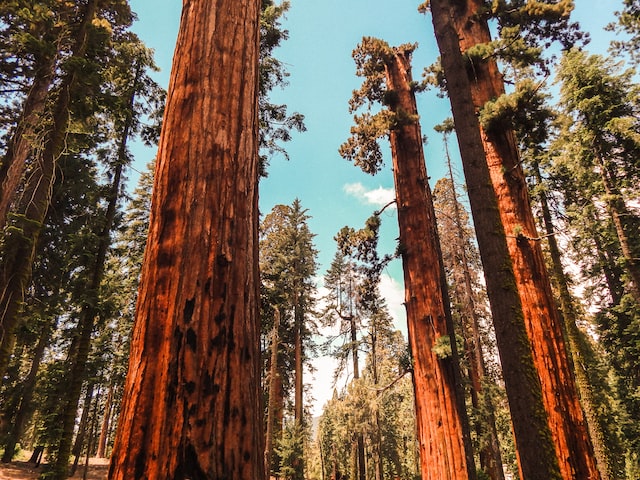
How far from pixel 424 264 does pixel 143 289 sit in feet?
19.9

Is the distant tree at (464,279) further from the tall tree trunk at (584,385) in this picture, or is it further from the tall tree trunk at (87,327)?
the tall tree trunk at (87,327)

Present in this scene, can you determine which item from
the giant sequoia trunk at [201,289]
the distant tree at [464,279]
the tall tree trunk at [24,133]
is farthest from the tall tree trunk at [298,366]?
the giant sequoia trunk at [201,289]

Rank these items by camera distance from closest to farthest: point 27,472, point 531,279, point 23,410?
1. point 531,279
2. point 23,410
3. point 27,472

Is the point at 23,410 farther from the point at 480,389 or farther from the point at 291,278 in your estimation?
the point at 480,389

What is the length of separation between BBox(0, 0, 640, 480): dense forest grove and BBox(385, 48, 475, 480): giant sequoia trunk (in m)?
0.03

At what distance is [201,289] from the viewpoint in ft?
4.53

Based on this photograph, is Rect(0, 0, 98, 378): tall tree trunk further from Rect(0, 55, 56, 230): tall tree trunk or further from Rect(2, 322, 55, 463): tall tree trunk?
Rect(2, 322, 55, 463): tall tree trunk

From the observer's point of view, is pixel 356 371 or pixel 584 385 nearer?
pixel 584 385

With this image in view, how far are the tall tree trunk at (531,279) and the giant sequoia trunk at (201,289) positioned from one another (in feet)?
17.5

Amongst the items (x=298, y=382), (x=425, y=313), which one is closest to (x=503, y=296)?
(x=425, y=313)

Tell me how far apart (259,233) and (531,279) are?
5.87 metres

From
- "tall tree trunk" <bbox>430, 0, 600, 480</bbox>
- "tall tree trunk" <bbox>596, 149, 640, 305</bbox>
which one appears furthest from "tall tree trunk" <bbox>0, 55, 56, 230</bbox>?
"tall tree trunk" <bbox>596, 149, 640, 305</bbox>

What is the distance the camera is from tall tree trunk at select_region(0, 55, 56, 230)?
857 cm

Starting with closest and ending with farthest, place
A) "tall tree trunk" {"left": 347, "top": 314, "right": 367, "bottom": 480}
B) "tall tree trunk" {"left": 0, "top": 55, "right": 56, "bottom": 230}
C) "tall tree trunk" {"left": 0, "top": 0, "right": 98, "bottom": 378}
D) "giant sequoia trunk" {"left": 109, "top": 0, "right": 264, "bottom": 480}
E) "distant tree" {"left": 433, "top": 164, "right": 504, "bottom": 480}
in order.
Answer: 1. "giant sequoia trunk" {"left": 109, "top": 0, "right": 264, "bottom": 480}
2. "tall tree trunk" {"left": 0, "top": 0, "right": 98, "bottom": 378}
3. "tall tree trunk" {"left": 0, "top": 55, "right": 56, "bottom": 230}
4. "distant tree" {"left": 433, "top": 164, "right": 504, "bottom": 480}
5. "tall tree trunk" {"left": 347, "top": 314, "right": 367, "bottom": 480}
